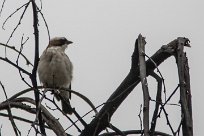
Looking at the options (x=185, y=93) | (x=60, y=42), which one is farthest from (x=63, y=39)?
(x=185, y=93)

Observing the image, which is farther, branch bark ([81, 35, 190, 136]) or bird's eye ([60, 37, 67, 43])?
bird's eye ([60, 37, 67, 43])

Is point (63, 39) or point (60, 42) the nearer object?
point (60, 42)

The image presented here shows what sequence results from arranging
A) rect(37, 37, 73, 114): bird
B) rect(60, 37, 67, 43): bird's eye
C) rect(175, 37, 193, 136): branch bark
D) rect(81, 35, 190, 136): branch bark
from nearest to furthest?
rect(175, 37, 193, 136): branch bark
rect(81, 35, 190, 136): branch bark
rect(37, 37, 73, 114): bird
rect(60, 37, 67, 43): bird's eye

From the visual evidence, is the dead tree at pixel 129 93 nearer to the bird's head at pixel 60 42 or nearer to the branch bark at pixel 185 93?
the branch bark at pixel 185 93

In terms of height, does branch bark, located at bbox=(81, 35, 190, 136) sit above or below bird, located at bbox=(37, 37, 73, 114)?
below

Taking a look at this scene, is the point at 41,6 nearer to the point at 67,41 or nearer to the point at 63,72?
the point at 63,72

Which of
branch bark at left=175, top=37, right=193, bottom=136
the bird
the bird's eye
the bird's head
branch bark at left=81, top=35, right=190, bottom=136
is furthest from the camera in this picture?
the bird's eye

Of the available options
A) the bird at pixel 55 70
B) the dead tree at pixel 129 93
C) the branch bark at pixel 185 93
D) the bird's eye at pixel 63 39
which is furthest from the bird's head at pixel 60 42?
the branch bark at pixel 185 93

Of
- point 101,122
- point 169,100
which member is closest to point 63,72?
point 101,122

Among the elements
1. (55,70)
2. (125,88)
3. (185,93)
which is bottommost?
(185,93)

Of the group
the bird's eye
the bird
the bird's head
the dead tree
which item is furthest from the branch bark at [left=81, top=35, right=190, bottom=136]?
the bird's eye

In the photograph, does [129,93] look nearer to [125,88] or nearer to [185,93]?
[125,88]

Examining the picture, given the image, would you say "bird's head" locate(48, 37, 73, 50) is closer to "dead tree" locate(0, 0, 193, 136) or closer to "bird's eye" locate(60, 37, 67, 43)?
"bird's eye" locate(60, 37, 67, 43)

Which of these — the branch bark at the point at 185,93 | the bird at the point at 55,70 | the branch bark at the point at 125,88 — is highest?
the bird at the point at 55,70
